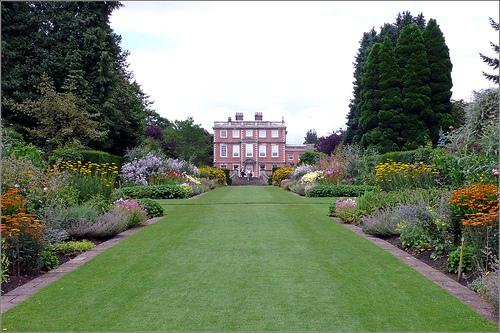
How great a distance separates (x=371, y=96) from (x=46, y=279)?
26.8 meters

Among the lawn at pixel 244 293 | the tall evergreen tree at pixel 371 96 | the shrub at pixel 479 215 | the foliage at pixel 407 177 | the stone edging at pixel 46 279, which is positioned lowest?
the stone edging at pixel 46 279

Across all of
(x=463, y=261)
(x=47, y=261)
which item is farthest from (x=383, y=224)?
(x=47, y=261)

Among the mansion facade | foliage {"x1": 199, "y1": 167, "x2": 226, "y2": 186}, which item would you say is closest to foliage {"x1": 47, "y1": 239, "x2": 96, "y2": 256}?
foliage {"x1": 199, "y1": 167, "x2": 226, "y2": 186}

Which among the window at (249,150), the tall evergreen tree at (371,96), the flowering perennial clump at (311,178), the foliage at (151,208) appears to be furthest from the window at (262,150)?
the foliage at (151,208)

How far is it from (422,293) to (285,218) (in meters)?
5.58

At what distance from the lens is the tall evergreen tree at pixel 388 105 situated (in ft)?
87.1

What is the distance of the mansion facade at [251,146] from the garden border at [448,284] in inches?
2069

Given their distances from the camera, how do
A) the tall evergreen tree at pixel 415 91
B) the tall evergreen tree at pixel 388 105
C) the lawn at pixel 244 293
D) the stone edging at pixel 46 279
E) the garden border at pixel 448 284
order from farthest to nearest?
the tall evergreen tree at pixel 388 105, the tall evergreen tree at pixel 415 91, the stone edging at pixel 46 279, the garden border at pixel 448 284, the lawn at pixel 244 293

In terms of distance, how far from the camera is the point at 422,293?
3902 millimetres

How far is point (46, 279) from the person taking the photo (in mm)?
4539

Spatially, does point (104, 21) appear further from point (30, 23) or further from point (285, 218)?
point (285, 218)

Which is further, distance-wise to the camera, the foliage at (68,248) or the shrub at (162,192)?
the shrub at (162,192)

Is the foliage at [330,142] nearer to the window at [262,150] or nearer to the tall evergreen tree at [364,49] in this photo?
the tall evergreen tree at [364,49]

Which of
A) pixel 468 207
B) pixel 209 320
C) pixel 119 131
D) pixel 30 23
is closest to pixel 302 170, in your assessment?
pixel 119 131
